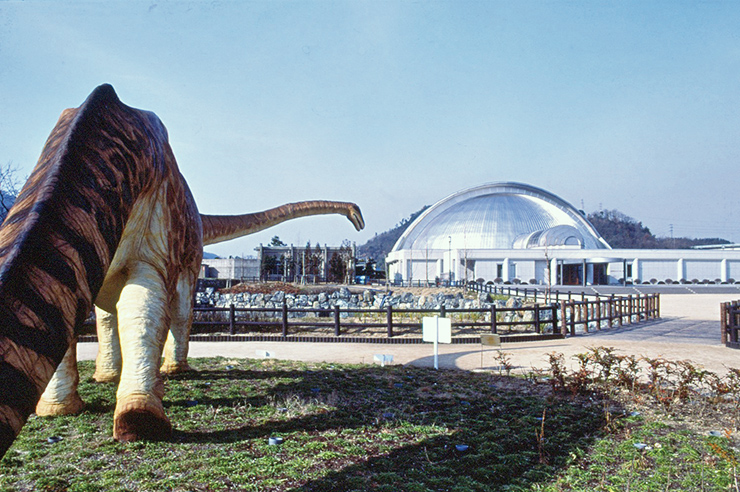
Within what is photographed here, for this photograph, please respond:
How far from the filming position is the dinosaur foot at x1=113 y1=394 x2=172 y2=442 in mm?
3652

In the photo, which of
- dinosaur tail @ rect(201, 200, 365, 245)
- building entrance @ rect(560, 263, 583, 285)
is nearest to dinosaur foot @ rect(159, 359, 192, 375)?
dinosaur tail @ rect(201, 200, 365, 245)

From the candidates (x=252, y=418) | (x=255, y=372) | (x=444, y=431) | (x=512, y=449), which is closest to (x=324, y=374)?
(x=255, y=372)

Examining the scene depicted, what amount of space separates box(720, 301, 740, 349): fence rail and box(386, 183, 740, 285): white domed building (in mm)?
28614

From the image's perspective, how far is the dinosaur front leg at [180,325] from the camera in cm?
596

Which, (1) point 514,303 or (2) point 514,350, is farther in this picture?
(1) point 514,303

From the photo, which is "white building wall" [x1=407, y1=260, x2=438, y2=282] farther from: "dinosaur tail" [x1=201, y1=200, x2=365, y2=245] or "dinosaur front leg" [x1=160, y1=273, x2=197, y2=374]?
"dinosaur front leg" [x1=160, y1=273, x2=197, y2=374]

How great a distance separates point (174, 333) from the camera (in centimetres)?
658

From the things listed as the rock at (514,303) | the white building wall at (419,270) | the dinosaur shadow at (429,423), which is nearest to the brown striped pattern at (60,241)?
the dinosaur shadow at (429,423)

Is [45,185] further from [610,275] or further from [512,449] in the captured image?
[610,275]

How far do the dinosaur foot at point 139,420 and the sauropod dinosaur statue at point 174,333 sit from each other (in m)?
1.28

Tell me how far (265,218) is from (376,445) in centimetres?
421

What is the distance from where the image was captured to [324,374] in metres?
7.62

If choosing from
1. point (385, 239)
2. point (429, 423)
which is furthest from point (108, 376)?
point (385, 239)

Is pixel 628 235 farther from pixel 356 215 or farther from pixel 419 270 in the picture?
pixel 356 215
